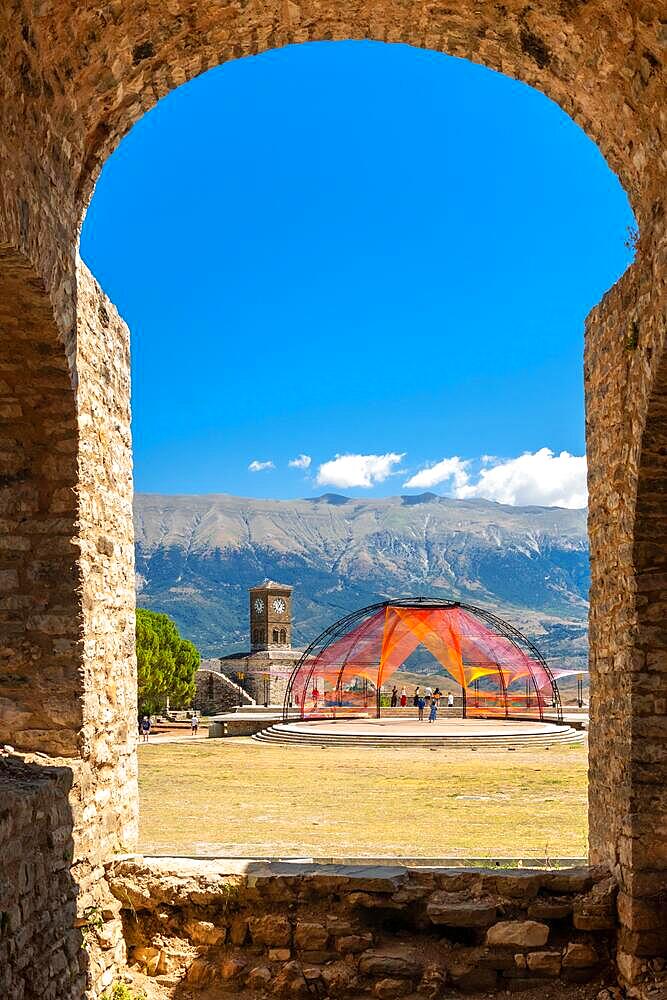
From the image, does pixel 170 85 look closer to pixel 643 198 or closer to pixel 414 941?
pixel 643 198

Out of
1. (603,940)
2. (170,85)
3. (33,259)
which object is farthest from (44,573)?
(603,940)

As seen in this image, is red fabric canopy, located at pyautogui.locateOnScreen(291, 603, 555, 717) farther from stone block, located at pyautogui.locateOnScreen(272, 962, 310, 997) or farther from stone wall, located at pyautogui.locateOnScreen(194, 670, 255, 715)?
stone block, located at pyautogui.locateOnScreen(272, 962, 310, 997)

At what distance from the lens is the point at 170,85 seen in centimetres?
610

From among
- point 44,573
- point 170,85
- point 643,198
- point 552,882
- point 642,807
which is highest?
point 170,85

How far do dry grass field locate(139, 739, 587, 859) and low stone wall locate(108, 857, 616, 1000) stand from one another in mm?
1171

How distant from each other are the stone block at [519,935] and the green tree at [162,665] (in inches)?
1119

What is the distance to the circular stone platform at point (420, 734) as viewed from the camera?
23016 millimetres

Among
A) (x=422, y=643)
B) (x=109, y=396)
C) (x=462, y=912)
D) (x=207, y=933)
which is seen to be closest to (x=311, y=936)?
(x=207, y=933)

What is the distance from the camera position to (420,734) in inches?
931

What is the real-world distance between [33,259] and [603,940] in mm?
5257

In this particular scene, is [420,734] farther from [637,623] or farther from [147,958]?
[637,623]

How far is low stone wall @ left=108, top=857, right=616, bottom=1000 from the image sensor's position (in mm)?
5676

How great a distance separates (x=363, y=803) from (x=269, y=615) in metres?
41.5

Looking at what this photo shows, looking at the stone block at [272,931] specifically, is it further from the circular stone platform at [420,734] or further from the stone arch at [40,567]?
the circular stone platform at [420,734]
